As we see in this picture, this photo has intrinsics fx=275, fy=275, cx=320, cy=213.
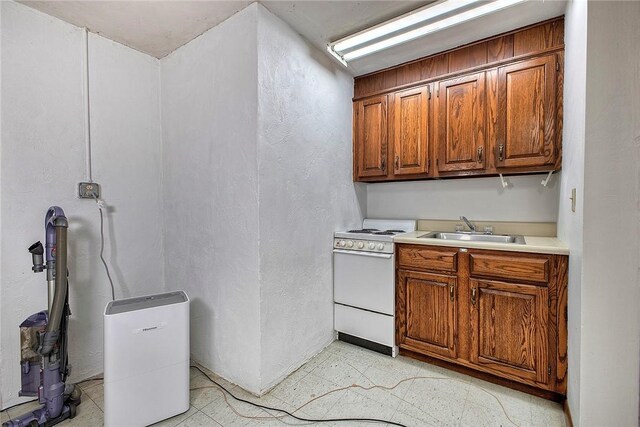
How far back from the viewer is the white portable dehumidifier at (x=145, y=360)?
1.41 meters

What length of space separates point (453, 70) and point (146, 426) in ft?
10.3

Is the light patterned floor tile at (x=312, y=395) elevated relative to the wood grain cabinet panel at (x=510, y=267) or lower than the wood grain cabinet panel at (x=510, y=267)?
lower

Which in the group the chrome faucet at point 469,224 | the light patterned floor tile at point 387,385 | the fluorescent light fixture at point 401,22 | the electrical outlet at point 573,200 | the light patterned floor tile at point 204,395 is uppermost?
the fluorescent light fixture at point 401,22

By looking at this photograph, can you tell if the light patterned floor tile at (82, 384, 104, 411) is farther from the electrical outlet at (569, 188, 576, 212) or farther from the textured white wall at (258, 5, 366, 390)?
the electrical outlet at (569, 188, 576, 212)

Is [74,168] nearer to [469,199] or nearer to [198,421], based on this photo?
[198,421]

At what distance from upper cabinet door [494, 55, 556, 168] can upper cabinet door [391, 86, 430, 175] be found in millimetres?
526

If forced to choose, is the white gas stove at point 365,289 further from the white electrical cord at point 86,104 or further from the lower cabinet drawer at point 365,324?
the white electrical cord at point 86,104

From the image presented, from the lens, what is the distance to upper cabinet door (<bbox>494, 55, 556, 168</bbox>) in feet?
6.15

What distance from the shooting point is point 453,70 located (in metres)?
2.21

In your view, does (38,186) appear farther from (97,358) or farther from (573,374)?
(573,374)

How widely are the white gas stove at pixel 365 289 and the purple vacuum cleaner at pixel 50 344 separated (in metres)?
1.80

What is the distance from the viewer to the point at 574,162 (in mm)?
1414

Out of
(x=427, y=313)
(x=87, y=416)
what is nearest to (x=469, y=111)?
(x=427, y=313)

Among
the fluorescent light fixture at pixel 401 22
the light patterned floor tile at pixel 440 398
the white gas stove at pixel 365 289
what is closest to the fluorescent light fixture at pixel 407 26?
the fluorescent light fixture at pixel 401 22
